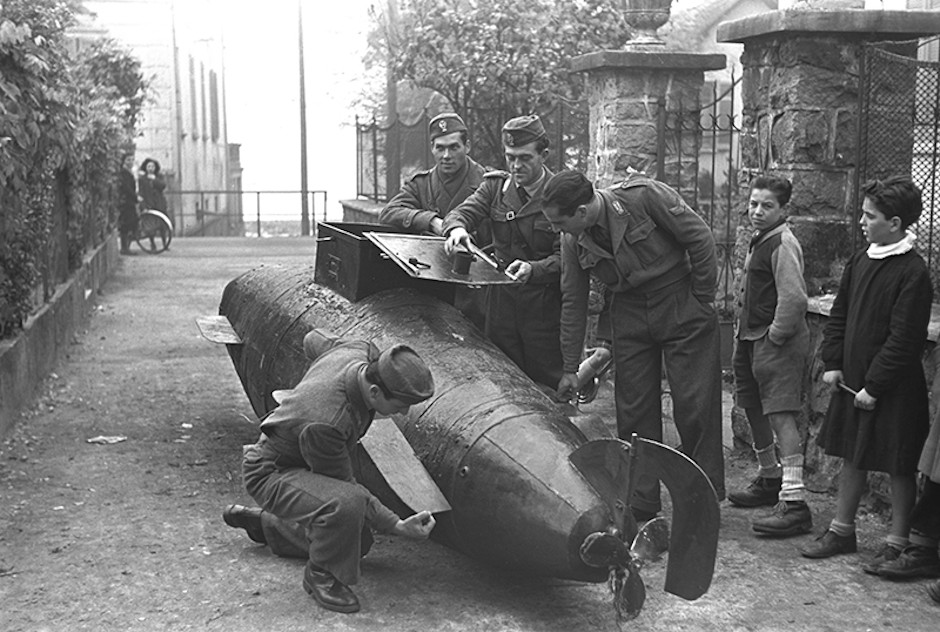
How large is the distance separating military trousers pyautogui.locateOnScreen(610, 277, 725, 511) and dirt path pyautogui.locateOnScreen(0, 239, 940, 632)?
467 mm

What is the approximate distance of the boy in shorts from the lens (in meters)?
5.56

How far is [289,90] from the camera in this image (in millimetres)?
42250

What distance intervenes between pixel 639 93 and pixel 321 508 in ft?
15.8

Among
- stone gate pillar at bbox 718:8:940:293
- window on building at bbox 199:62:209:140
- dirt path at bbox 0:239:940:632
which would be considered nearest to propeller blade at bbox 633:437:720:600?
dirt path at bbox 0:239:940:632

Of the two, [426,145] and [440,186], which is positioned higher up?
[426,145]

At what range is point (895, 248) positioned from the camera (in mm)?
5000

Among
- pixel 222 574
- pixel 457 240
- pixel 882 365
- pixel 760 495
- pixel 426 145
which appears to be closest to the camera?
pixel 882 365

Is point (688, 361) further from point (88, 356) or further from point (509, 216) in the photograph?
point (88, 356)

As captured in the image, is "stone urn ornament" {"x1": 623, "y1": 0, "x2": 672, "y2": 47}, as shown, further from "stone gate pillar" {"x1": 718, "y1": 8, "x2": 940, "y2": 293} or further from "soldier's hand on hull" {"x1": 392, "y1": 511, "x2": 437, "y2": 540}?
"soldier's hand on hull" {"x1": 392, "y1": 511, "x2": 437, "y2": 540}

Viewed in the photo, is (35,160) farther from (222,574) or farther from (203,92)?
(203,92)

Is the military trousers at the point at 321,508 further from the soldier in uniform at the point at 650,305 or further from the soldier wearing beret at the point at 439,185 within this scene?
the soldier wearing beret at the point at 439,185

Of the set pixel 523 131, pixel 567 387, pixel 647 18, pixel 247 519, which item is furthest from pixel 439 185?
pixel 647 18

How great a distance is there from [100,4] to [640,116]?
60.1 feet

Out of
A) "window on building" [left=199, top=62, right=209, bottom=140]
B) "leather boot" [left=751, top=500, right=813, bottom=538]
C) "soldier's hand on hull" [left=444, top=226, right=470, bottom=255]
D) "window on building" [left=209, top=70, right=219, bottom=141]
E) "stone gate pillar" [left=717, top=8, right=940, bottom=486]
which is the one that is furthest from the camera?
"window on building" [left=209, top=70, right=219, bottom=141]
